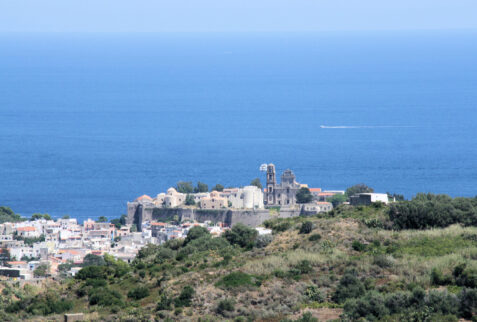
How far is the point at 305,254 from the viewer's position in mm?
28609

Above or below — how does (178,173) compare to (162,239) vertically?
above

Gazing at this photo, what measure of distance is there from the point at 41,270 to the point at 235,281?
114 ft

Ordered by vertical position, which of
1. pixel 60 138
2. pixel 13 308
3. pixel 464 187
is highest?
pixel 60 138

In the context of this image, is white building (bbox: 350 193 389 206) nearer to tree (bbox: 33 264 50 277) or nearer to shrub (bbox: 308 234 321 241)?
shrub (bbox: 308 234 321 241)

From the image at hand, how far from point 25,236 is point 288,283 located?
188 ft

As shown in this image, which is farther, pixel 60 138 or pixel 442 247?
pixel 60 138

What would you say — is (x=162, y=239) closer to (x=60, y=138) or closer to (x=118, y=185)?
(x=118, y=185)

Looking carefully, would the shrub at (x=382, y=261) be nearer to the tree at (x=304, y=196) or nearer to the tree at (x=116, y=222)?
the tree at (x=116, y=222)

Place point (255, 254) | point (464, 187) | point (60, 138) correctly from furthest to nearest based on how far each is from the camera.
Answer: point (60, 138), point (464, 187), point (255, 254)

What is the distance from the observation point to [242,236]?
112 feet

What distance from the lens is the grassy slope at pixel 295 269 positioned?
2523cm

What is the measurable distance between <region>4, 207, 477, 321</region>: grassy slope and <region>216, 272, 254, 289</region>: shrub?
98 millimetres

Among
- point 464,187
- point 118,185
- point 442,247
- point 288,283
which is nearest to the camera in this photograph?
Result: point 288,283

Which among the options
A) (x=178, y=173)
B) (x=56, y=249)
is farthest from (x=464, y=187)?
(x=56, y=249)
